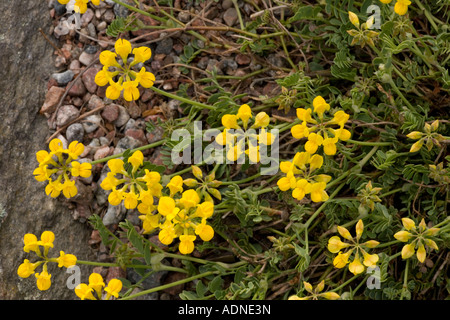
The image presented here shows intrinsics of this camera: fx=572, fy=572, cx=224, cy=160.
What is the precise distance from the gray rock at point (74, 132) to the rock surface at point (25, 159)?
190 mm

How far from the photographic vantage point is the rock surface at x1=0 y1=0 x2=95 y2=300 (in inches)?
160

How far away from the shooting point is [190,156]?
402 centimetres

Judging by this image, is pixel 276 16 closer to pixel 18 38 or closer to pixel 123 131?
pixel 123 131

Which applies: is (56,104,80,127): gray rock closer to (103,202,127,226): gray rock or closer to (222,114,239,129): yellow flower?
(103,202,127,226): gray rock

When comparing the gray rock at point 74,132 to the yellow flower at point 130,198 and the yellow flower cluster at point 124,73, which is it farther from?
the yellow flower at point 130,198

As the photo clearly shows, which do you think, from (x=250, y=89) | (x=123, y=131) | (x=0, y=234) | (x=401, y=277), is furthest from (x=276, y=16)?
(x=0, y=234)

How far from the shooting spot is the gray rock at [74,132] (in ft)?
14.2

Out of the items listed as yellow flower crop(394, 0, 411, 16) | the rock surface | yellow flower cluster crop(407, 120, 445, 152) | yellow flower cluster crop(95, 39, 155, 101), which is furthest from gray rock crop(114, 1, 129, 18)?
yellow flower cluster crop(407, 120, 445, 152)

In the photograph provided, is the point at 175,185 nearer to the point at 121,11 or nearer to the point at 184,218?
the point at 184,218

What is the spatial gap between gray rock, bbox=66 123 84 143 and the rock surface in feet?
0.62

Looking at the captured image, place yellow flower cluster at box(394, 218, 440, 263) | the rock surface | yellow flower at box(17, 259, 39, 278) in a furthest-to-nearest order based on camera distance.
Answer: the rock surface, yellow flower at box(17, 259, 39, 278), yellow flower cluster at box(394, 218, 440, 263)

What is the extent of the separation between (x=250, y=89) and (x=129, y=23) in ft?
3.31

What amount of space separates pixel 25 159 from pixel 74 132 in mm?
407

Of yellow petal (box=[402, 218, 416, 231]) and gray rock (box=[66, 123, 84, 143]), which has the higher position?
gray rock (box=[66, 123, 84, 143])
